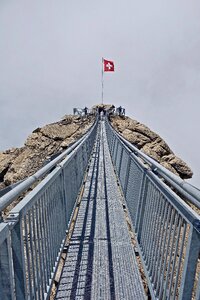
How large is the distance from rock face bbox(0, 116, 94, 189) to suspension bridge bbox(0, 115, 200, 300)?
18.7 m

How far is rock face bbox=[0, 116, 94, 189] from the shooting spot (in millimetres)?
24797

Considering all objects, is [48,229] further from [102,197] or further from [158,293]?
[102,197]

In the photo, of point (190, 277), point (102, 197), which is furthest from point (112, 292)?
point (102, 197)

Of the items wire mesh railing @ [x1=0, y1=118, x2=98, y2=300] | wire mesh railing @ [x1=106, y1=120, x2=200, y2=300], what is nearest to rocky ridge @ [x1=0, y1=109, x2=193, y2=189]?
wire mesh railing @ [x1=106, y1=120, x2=200, y2=300]

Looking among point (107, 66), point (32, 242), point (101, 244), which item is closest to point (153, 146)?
point (107, 66)

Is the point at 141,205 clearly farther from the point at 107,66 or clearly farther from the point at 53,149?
the point at 107,66

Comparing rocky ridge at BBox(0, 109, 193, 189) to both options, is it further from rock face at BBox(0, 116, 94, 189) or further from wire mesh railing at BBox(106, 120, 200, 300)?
wire mesh railing at BBox(106, 120, 200, 300)

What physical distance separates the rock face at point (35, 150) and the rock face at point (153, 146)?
4802 mm

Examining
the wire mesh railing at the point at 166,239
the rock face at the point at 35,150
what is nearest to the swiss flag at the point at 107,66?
the rock face at the point at 35,150

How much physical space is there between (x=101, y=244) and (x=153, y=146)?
2216 centimetres

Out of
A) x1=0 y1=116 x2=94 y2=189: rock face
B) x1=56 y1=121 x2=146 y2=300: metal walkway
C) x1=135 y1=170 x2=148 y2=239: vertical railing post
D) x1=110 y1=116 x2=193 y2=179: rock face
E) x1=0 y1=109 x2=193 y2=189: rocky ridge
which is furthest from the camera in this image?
x1=0 y1=116 x2=94 y2=189: rock face

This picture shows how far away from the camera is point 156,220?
3.91 meters

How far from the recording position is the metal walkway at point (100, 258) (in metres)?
4.15

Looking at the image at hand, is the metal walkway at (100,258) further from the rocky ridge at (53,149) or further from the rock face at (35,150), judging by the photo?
the rock face at (35,150)
